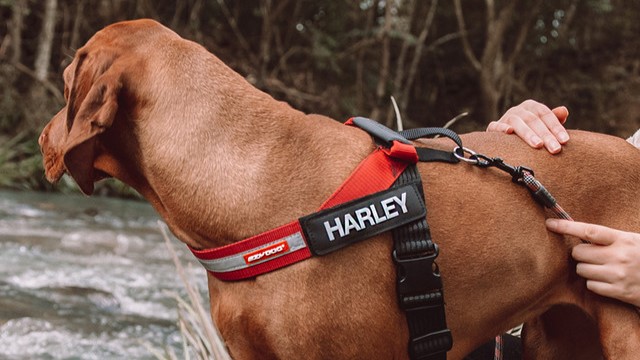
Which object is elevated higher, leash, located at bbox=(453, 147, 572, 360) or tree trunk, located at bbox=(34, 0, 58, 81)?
leash, located at bbox=(453, 147, 572, 360)

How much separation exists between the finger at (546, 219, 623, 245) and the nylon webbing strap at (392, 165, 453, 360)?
0.45m

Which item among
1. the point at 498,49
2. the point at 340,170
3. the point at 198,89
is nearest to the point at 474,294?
the point at 340,170

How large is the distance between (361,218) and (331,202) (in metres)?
0.10

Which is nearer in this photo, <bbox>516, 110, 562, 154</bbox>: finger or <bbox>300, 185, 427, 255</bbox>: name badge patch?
<bbox>300, 185, 427, 255</bbox>: name badge patch

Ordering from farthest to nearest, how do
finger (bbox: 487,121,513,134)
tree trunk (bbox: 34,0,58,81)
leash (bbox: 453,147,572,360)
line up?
tree trunk (bbox: 34,0,58,81) < finger (bbox: 487,121,513,134) < leash (bbox: 453,147,572,360)

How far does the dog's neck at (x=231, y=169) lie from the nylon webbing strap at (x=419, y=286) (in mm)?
242

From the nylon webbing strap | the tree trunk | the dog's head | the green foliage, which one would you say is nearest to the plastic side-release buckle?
the nylon webbing strap

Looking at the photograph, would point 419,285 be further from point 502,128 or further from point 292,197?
point 502,128

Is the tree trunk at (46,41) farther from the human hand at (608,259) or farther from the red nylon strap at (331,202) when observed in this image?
the human hand at (608,259)

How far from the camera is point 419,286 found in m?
1.95

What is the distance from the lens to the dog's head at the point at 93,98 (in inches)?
74.2

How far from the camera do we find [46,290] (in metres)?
5.16

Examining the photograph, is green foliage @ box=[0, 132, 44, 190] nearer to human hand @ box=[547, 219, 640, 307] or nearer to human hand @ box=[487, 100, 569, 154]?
human hand @ box=[487, 100, 569, 154]

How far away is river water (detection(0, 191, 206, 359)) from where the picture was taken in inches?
162
